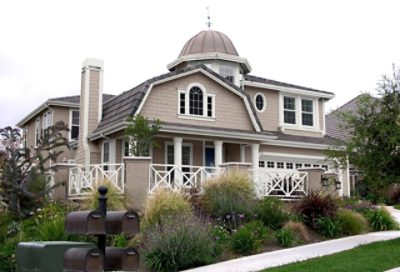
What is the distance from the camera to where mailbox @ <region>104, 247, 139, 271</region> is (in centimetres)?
501

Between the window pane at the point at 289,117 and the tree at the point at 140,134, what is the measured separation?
9.93 metres

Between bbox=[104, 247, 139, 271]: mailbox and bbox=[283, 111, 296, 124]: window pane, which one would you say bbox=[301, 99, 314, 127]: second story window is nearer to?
bbox=[283, 111, 296, 124]: window pane

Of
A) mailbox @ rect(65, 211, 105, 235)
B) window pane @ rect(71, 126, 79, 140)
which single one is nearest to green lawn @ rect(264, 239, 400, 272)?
mailbox @ rect(65, 211, 105, 235)

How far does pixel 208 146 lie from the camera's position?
23594mm

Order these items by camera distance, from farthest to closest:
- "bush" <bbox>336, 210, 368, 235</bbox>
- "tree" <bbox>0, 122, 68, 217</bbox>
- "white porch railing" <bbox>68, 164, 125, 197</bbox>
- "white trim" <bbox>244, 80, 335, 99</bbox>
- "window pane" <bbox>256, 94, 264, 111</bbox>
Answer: "window pane" <bbox>256, 94, 264, 111</bbox> < "white trim" <bbox>244, 80, 335, 99</bbox> < "white porch railing" <bbox>68, 164, 125, 197</bbox> < "tree" <bbox>0, 122, 68, 217</bbox> < "bush" <bbox>336, 210, 368, 235</bbox>

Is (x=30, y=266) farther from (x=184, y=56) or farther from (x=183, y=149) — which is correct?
(x=184, y=56)

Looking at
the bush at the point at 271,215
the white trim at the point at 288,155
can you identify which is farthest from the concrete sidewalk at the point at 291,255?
the white trim at the point at 288,155

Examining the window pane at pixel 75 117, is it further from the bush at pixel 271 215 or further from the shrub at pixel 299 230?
the shrub at pixel 299 230

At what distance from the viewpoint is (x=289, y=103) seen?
27875 mm

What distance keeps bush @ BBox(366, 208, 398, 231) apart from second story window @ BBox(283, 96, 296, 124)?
37.8ft

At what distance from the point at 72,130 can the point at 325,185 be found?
51.0ft

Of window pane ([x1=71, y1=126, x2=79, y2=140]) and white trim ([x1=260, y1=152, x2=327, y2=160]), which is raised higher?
window pane ([x1=71, y1=126, x2=79, y2=140])

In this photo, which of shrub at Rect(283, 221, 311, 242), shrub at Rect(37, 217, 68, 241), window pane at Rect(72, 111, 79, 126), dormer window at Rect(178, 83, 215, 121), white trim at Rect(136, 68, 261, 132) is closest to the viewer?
shrub at Rect(37, 217, 68, 241)

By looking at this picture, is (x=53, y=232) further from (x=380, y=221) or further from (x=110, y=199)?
(x=380, y=221)
